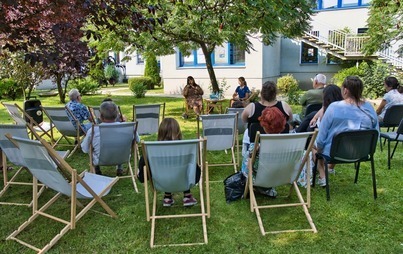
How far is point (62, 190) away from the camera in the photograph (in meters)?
3.33

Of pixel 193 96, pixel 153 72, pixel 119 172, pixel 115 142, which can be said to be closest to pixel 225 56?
pixel 153 72

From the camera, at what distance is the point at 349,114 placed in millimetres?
3947

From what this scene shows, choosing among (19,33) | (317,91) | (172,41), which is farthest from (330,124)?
(172,41)

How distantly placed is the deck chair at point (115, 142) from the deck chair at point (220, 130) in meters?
1.05

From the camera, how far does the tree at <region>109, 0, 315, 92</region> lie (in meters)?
5.81

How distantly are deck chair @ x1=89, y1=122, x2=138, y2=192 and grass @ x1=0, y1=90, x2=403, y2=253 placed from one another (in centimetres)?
41

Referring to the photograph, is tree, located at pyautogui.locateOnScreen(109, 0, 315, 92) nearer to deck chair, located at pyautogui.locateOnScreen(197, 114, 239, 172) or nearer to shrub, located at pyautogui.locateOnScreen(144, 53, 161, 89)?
deck chair, located at pyautogui.locateOnScreen(197, 114, 239, 172)

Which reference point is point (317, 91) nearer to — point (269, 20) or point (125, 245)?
point (269, 20)

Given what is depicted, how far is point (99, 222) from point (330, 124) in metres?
2.73

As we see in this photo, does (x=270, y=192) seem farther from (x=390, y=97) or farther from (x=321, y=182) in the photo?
(x=390, y=97)

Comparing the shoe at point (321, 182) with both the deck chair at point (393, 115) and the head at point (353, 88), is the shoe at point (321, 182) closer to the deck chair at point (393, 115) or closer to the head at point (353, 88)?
the head at point (353, 88)

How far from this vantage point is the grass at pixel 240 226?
3.09m

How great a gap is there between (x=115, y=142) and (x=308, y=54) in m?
16.5

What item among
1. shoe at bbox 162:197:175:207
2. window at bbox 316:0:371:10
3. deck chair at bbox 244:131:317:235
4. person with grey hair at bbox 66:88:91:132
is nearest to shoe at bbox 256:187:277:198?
deck chair at bbox 244:131:317:235
